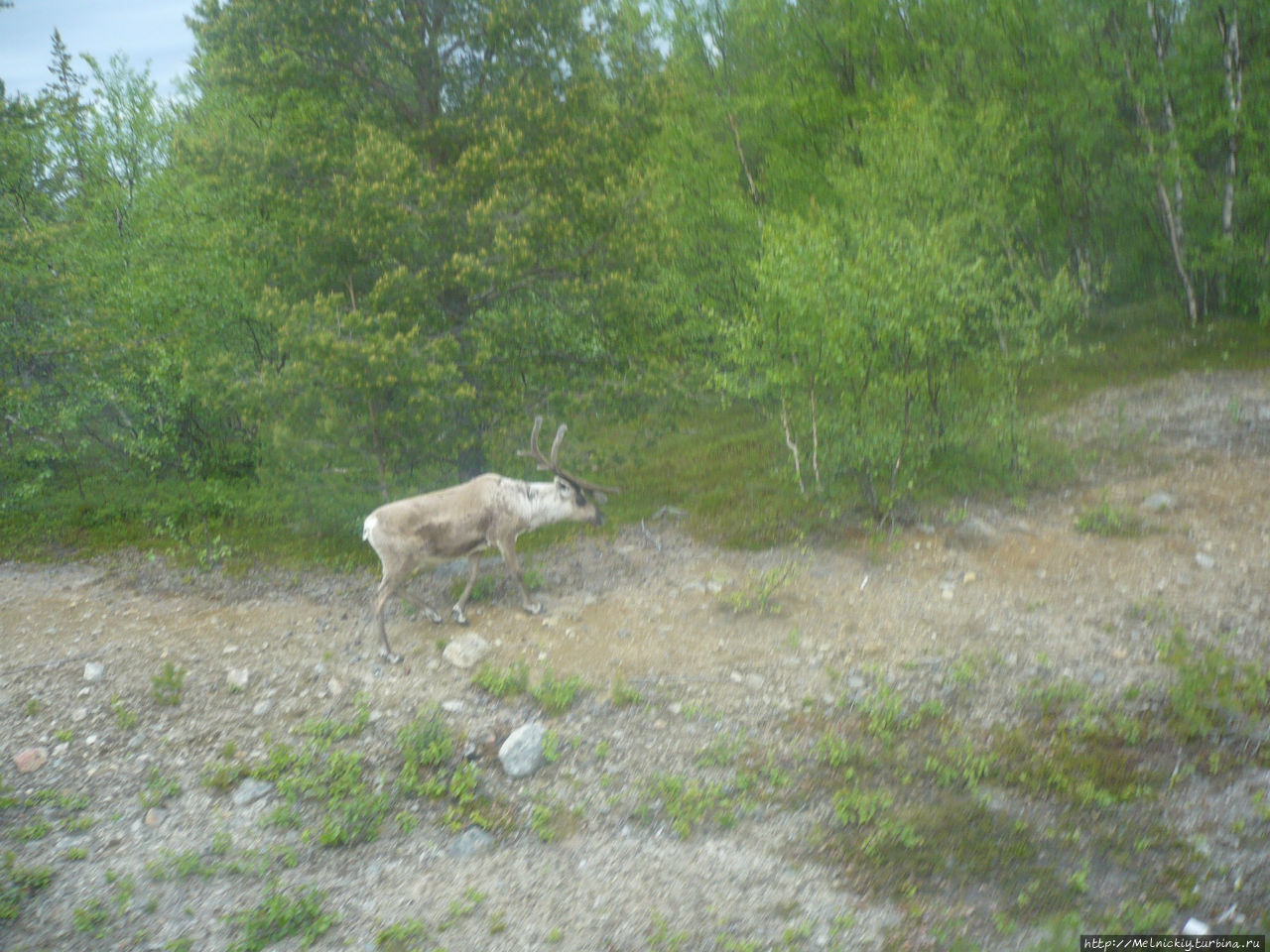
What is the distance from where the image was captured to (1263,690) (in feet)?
27.5

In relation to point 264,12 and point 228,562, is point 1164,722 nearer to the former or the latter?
point 228,562

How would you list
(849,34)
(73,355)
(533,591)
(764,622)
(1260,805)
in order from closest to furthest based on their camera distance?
(1260,805) < (764,622) < (533,591) < (73,355) < (849,34)

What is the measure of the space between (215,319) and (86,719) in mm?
9854

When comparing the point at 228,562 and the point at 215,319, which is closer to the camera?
the point at 228,562

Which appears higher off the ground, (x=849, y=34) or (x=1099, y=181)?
(x=849, y=34)

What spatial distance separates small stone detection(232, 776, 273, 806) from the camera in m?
7.68

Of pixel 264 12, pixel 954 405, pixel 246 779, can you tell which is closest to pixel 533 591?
pixel 246 779

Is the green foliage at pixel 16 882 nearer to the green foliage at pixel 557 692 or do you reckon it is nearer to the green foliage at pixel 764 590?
the green foliage at pixel 557 692

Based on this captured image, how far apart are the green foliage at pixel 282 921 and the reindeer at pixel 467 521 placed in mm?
3901

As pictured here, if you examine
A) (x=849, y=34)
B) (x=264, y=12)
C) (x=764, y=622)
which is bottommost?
(x=764, y=622)

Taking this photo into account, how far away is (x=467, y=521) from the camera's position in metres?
11.0

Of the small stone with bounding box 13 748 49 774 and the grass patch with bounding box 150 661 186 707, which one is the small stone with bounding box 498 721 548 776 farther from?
the small stone with bounding box 13 748 49 774

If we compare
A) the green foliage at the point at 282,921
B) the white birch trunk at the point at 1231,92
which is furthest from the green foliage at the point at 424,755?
the white birch trunk at the point at 1231,92

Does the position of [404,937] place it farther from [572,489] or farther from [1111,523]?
[1111,523]
